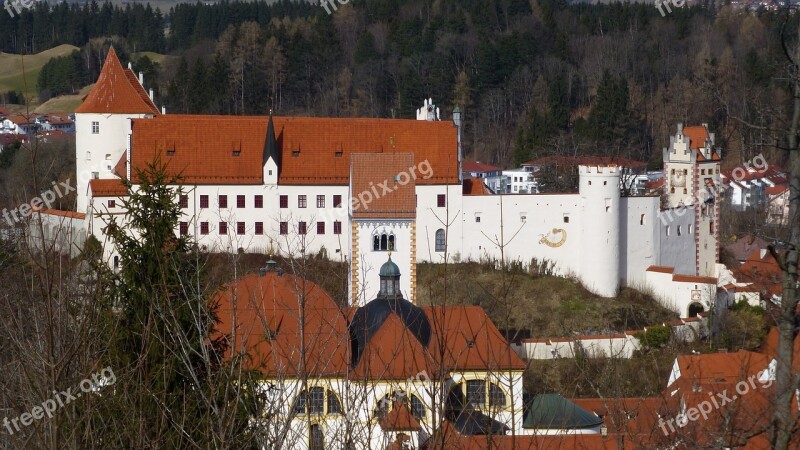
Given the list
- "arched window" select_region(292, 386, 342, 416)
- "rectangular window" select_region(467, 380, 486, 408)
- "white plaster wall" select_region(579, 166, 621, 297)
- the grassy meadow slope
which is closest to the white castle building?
"white plaster wall" select_region(579, 166, 621, 297)

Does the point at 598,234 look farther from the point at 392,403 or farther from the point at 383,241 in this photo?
the point at 392,403

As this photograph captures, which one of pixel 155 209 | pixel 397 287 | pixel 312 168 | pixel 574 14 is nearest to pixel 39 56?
pixel 574 14

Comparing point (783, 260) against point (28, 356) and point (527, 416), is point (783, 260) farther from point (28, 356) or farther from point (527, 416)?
point (527, 416)

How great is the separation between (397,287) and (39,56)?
283ft

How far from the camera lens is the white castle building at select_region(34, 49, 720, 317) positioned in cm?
4638

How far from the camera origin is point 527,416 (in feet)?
101

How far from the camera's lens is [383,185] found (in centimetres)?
4197

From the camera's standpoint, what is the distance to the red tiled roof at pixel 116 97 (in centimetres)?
5128

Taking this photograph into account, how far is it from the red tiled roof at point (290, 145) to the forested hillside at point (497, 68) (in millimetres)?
19091

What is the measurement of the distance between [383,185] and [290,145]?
8325mm

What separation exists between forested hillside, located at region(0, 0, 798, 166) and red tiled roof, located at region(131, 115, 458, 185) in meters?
19.1

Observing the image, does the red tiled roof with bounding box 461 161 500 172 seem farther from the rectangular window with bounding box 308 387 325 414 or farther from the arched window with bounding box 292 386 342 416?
the arched window with bounding box 292 386 342 416

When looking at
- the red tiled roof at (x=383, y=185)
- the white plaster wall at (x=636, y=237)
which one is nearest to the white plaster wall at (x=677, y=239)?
the white plaster wall at (x=636, y=237)

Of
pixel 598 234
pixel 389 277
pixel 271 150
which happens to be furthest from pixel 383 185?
pixel 598 234
